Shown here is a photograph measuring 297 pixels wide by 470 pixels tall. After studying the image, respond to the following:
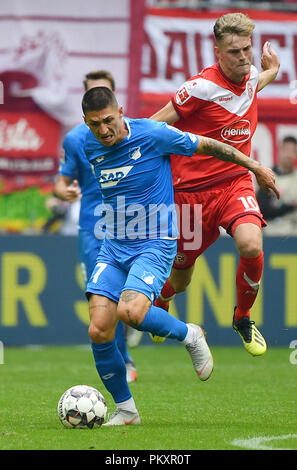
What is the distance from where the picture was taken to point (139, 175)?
6762 mm

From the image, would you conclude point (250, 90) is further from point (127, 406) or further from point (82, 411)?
point (82, 411)

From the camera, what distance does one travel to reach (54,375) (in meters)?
9.98

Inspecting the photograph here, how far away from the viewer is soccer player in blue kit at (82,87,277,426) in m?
6.52

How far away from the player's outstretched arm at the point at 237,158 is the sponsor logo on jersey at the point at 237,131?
0.63 meters

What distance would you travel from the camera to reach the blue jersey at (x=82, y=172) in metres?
9.01

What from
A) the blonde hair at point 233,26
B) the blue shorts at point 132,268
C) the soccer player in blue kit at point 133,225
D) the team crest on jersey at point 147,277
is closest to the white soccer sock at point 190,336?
the soccer player in blue kit at point 133,225

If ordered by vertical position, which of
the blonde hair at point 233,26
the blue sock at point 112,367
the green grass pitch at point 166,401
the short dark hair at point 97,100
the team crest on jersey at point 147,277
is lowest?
the green grass pitch at point 166,401

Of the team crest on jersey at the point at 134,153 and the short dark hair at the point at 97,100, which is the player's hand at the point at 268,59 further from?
the short dark hair at the point at 97,100

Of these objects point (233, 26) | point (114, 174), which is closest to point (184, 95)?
point (233, 26)

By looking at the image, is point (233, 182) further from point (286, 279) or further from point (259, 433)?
point (286, 279)

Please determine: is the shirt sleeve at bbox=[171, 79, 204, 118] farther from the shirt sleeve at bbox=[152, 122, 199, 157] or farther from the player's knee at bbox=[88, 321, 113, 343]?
the player's knee at bbox=[88, 321, 113, 343]

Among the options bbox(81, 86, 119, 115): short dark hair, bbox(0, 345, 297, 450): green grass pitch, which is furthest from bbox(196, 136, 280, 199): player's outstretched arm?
bbox(0, 345, 297, 450): green grass pitch

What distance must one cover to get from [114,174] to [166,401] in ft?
7.28

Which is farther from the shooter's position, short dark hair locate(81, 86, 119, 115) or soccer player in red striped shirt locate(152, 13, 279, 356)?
soccer player in red striped shirt locate(152, 13, 279, 356)
